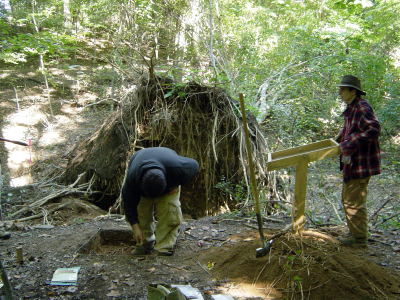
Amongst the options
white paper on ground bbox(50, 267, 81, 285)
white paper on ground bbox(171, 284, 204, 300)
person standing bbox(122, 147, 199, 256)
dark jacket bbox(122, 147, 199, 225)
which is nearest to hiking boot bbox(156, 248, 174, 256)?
person standing bbox(122, 147, 199, 256)

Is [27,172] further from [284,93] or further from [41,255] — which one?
[284,93]

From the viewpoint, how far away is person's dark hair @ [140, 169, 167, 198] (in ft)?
9.92

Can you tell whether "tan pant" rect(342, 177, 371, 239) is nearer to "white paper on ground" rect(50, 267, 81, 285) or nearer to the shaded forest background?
the shaded forest background

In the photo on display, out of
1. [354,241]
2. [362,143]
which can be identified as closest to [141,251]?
[354,241]

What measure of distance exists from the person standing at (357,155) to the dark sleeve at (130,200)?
2.25 metres

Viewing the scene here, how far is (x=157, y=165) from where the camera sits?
10.4 feet

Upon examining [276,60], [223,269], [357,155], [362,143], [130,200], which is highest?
[276,60]

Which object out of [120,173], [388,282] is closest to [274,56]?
[120,173]

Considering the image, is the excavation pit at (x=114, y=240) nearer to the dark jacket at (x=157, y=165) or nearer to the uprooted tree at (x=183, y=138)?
the dark jacket at (x=157, y=165)

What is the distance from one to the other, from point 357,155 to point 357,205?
21.3 inches

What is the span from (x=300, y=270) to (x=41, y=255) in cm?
A: 275

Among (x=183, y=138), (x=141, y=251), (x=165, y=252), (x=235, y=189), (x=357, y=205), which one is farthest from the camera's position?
(x=183, y=138)

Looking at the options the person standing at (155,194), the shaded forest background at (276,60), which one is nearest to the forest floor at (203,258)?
the person standing at (155,194)

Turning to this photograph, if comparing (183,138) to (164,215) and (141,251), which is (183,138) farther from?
(141,251)
